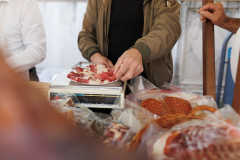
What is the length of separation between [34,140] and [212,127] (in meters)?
0.43

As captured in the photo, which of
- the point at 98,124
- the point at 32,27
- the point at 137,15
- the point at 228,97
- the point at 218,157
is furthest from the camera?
the point at 228,97

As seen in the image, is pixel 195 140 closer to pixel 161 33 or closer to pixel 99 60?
pixel 161 33

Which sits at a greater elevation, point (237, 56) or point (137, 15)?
point (137, 15)

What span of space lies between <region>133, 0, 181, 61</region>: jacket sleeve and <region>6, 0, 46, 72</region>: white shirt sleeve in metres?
0.82

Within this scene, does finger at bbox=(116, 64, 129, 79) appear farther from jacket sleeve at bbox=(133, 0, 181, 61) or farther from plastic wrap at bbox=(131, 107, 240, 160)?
plastic wrap at bbox=(131, 107, 240, 160)

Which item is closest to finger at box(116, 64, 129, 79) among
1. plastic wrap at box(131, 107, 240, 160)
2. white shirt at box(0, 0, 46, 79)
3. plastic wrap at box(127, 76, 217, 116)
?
plastic wrap at box(127, 76, 217, 116)

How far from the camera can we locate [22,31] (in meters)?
1.71

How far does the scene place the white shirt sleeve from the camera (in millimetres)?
1677

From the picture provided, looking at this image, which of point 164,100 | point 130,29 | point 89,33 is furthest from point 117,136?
point 89,33

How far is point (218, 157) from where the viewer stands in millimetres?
447

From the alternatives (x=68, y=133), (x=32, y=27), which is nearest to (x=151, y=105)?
(x=68, y=133)

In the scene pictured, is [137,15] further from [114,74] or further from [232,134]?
[232,134]

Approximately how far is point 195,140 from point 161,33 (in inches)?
35.5

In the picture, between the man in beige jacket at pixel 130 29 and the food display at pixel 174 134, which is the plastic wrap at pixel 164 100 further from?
the man in beige jacket at pixel 130 29
